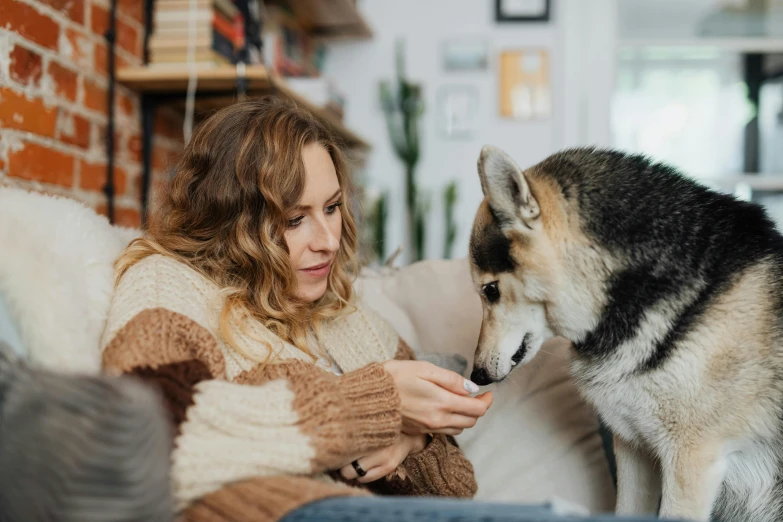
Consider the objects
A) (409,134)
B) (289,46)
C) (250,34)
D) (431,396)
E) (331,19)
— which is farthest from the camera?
(409,134)

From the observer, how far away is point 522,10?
3.49 metres

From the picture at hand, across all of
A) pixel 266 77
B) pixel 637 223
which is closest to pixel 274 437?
pixel 637 223

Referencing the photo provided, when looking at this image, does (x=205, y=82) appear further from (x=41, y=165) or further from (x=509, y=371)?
(x=509, y=371)

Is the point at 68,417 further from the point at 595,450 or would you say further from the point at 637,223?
the point at 595,450

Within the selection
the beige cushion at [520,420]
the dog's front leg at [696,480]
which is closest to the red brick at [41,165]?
the beige cushion at [520,420]

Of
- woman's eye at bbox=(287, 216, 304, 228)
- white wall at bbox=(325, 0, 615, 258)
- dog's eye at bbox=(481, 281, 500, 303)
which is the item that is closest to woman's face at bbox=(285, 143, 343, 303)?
woman's eye at bbox=(287, 216, 304, 228)

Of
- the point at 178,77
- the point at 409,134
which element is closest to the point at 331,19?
the point at 409,134

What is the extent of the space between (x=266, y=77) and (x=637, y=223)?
137 centimetres

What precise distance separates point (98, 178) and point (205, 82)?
479mm

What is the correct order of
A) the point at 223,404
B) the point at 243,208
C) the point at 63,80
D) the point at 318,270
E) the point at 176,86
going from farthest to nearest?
the point at 176,86
the point at 63,80
the point at 318,270
the point at 243,208
the point at 223,404

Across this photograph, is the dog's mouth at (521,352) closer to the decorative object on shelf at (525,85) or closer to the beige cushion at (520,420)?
the beige cushion at (520,420)

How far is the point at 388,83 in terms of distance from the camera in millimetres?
3588

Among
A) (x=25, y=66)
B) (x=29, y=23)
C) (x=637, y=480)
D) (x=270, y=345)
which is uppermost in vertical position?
(x=29, y=23)

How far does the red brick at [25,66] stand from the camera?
4.92ft
